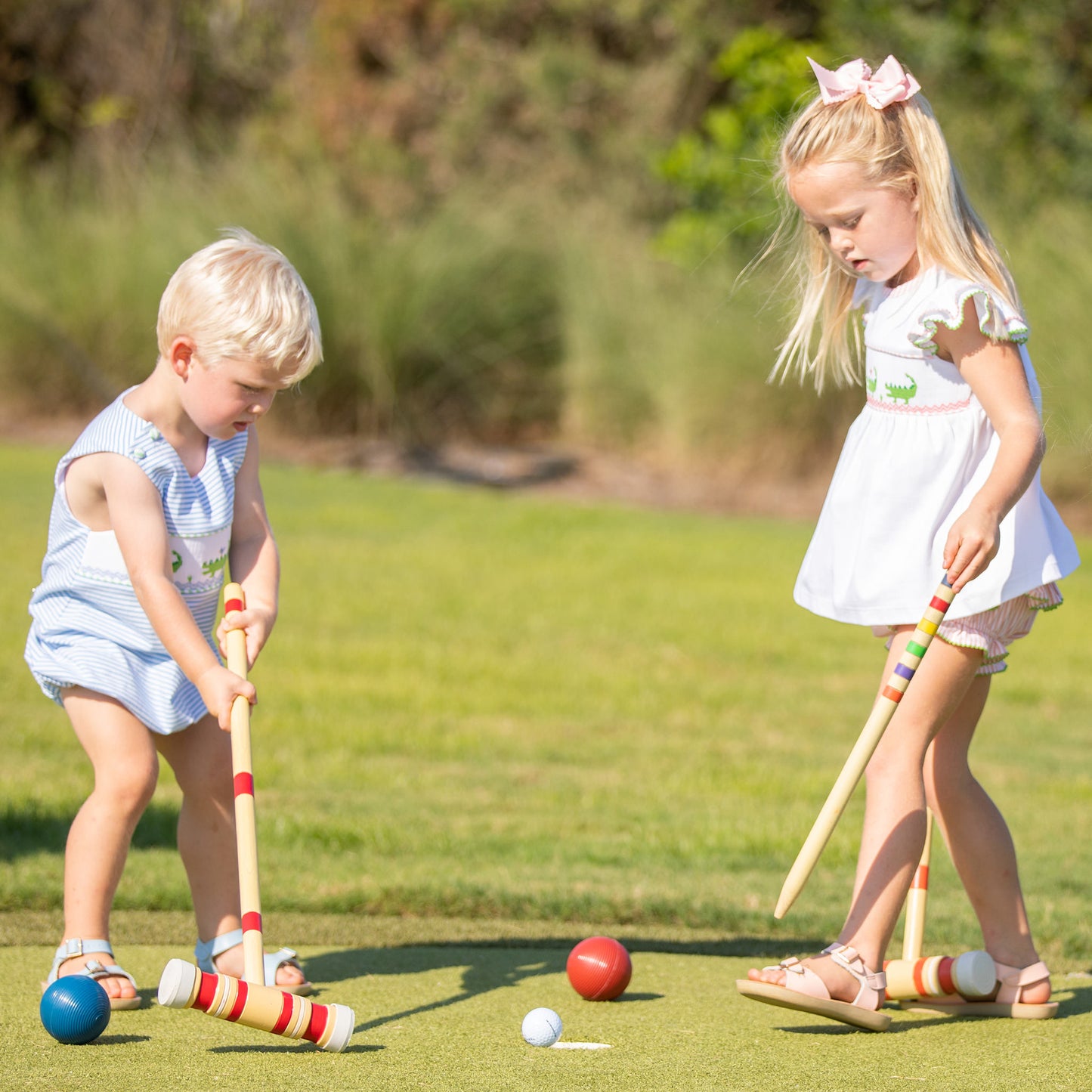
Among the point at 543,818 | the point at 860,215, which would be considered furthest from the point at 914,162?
the point at 543,818

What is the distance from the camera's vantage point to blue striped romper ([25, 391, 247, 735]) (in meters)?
3.69

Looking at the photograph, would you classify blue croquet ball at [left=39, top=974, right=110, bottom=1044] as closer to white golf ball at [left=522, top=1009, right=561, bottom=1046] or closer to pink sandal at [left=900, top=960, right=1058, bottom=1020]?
white golf ball at [left=522, top=1009, right=561, bottom=1046]

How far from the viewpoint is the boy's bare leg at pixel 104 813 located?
365 centimetres

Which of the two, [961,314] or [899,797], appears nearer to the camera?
[961,314]

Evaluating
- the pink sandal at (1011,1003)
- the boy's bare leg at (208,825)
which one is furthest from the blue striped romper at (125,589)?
the pink sandal at (1011,1003)

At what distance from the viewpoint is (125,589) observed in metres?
3.74

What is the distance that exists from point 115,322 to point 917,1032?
14.7 metres

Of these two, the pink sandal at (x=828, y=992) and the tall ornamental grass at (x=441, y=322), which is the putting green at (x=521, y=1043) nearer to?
the pink sandal at (x=828, y=992)

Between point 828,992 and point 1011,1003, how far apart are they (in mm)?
562

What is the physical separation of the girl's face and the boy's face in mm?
1222

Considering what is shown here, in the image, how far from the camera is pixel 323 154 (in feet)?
68.6

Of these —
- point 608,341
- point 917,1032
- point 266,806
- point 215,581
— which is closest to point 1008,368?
point 917,1032

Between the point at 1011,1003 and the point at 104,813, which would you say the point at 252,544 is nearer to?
the point at 104,813

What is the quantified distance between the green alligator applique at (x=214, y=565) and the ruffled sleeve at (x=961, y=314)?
1663mm
